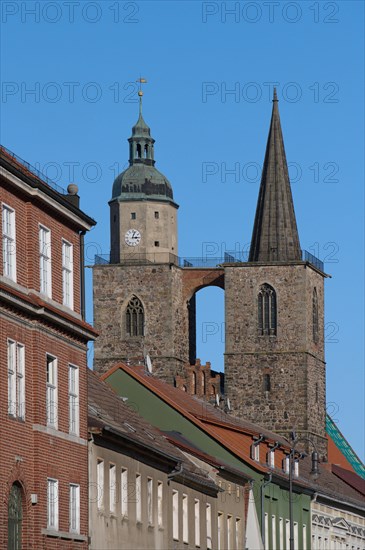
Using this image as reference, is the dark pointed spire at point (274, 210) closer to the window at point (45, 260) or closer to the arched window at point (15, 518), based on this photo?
the window at point (45, 260)

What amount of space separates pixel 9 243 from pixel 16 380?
270cm

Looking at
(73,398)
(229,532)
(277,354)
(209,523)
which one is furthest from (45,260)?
(277,354)

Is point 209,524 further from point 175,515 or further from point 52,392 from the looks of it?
point 52,392

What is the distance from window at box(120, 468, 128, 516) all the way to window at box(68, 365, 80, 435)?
6041mm

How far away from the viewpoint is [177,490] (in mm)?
60344

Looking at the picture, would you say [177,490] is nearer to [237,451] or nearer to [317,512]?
[237,451]

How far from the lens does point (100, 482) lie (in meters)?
50.3

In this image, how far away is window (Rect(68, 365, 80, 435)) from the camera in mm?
46312

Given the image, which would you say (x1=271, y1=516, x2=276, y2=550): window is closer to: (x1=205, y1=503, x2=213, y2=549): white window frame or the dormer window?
the dormer window

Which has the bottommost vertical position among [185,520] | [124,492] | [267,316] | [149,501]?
[124,492]

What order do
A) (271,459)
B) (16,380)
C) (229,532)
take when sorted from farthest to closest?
(271,459)
(229,532)
(16,380)

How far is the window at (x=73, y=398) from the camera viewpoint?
152 feet

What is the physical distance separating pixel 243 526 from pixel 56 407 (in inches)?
1109

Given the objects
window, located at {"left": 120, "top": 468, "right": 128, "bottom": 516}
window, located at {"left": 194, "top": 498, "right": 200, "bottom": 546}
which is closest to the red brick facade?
window, located at {"left": 120, "top": 468, "right": 128, "bottom": 516}
